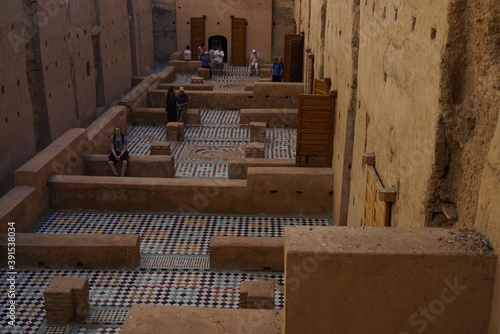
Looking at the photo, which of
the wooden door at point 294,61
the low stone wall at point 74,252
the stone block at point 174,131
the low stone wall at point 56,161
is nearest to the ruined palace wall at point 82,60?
the stone block at point 174,131

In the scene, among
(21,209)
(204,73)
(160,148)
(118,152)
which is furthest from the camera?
(204,73)

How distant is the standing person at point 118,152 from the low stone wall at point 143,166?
0.15m

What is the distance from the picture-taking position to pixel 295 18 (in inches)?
905

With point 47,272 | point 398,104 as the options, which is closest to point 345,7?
point 398,104

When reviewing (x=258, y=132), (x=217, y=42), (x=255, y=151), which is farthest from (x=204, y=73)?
(x=255, y=151)

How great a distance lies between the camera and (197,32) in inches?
960

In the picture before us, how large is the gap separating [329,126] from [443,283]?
6790 mm

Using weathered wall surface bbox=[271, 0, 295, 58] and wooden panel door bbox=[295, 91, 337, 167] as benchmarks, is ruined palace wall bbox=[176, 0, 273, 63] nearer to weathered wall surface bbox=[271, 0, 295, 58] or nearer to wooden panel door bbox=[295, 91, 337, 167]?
weathered wall surface bbox=[271, 0, 295, 58]

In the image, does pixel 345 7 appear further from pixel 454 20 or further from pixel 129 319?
pixel 129 319

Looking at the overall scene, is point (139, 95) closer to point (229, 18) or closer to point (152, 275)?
point (152, 275)

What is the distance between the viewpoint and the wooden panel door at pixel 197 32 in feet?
79.7

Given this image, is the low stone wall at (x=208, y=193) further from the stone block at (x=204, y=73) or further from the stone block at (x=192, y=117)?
the stone block at (x=204, y=73)

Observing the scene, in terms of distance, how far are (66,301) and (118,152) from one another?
175 inches

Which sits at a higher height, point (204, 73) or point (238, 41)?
point (238, 41)
